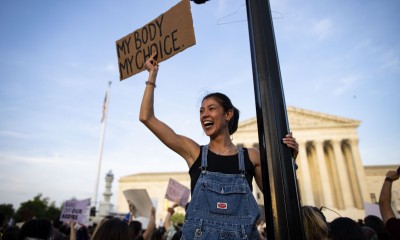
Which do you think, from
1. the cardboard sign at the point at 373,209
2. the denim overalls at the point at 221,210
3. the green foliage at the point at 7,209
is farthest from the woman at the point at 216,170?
the green foliage at the point at 7,209

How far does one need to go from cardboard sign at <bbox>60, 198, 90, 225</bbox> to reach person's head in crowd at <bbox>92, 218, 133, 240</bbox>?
430 cm

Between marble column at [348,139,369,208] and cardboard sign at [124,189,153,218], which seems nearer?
cardboard sign at [124,189,153,218]

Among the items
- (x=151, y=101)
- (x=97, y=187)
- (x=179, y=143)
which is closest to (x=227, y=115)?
(x=179, y=143)

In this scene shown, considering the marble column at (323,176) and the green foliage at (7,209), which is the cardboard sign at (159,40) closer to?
the marble column at (323,176)

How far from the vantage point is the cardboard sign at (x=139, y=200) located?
7086 millimetres

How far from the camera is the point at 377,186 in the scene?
50.8 metres

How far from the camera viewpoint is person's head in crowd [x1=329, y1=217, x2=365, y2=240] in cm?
274

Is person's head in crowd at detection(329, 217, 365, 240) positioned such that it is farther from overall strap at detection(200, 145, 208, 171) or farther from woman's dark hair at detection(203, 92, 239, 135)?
overall strap at detection(200, 145, 208, 171)

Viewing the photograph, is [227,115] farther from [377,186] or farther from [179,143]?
[377,186]

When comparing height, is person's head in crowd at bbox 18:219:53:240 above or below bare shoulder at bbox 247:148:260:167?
below

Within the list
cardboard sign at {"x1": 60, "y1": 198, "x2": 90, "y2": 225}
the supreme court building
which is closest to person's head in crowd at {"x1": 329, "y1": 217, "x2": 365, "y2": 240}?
cardboard sign at {"x1": 60, "y1": 198, "x2": 90, "y2": 225}

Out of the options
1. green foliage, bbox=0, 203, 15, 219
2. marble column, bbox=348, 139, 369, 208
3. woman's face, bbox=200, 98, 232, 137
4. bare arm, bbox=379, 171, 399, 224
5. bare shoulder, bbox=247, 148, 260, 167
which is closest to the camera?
bare shoulder, bbox=247, 148, 260, 167

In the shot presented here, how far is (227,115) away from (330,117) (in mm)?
50215

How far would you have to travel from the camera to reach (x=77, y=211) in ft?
22.9
